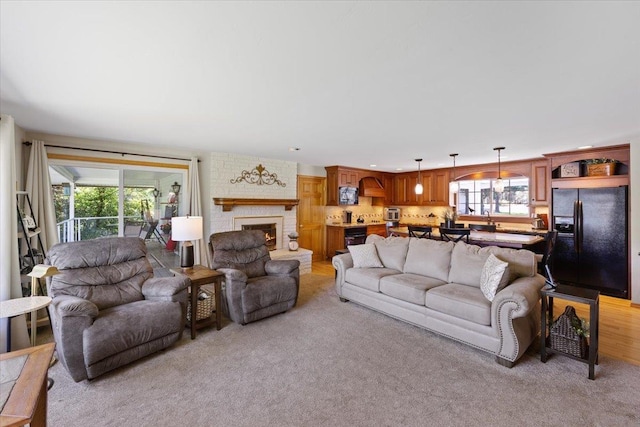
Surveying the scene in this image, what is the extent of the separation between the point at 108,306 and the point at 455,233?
4330 millimetres

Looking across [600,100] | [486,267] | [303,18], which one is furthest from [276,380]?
[600,100]

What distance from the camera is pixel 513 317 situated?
2459 mm

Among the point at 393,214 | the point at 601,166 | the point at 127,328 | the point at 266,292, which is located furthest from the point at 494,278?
the point at 393,214

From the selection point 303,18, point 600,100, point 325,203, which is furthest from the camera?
point 325,203

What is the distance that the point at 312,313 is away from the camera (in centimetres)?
371

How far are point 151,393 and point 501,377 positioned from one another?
2752 millimetres

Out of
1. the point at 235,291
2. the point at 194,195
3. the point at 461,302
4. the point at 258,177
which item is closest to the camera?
the point at 461,302

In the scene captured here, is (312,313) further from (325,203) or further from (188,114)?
(325,203)

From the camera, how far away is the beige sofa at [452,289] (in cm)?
254

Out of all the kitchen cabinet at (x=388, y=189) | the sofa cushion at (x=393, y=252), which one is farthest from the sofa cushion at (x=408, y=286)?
the kitchen cabinet at (x=388, y=189)

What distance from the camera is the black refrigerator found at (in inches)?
167

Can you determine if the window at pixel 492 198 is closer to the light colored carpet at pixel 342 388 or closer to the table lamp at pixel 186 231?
the light colored carpet at pixel 342 388

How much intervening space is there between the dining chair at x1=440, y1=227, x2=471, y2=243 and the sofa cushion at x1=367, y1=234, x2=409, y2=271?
0.64 metres

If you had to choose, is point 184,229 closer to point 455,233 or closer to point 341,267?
point 341,267
